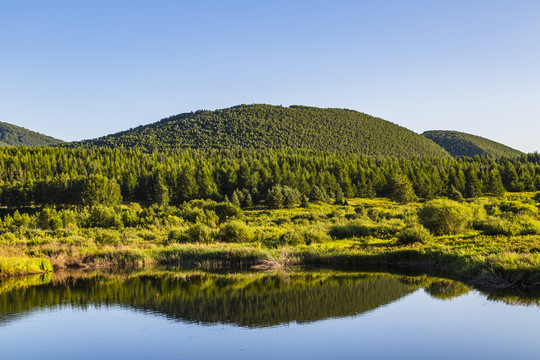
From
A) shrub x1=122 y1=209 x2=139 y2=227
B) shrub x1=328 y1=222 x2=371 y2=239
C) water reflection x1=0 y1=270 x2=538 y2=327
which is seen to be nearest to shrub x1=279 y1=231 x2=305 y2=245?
shrub x1=328 y1=222 x2=371 y2=239

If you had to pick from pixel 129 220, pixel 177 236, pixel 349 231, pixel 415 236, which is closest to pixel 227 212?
pixel 129 220

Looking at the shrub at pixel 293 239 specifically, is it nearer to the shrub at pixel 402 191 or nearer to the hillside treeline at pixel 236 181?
the hillside treeline at pixel 236 181

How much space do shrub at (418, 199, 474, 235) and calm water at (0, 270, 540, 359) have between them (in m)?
14.0

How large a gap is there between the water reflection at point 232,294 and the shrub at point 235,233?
12.3 meters

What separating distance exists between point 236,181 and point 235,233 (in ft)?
263

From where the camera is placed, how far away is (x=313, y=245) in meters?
38.1

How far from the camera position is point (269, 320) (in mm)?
20172

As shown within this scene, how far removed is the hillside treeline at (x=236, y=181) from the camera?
99.4 metres

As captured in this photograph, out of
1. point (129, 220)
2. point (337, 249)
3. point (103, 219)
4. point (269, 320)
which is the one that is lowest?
point (269, 320)

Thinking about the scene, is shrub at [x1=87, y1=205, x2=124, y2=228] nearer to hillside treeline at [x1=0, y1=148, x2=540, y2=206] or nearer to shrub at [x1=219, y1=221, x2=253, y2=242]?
shrub at [x1=219, y1=221, x2=253, y2=242]

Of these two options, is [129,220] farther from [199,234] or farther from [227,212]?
[199,234]

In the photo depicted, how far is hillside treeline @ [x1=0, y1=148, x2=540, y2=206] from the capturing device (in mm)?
99375

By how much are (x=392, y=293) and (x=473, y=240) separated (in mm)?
13240

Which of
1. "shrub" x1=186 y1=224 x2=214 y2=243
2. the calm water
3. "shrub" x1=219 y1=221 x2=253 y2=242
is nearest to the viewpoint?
the calm water
